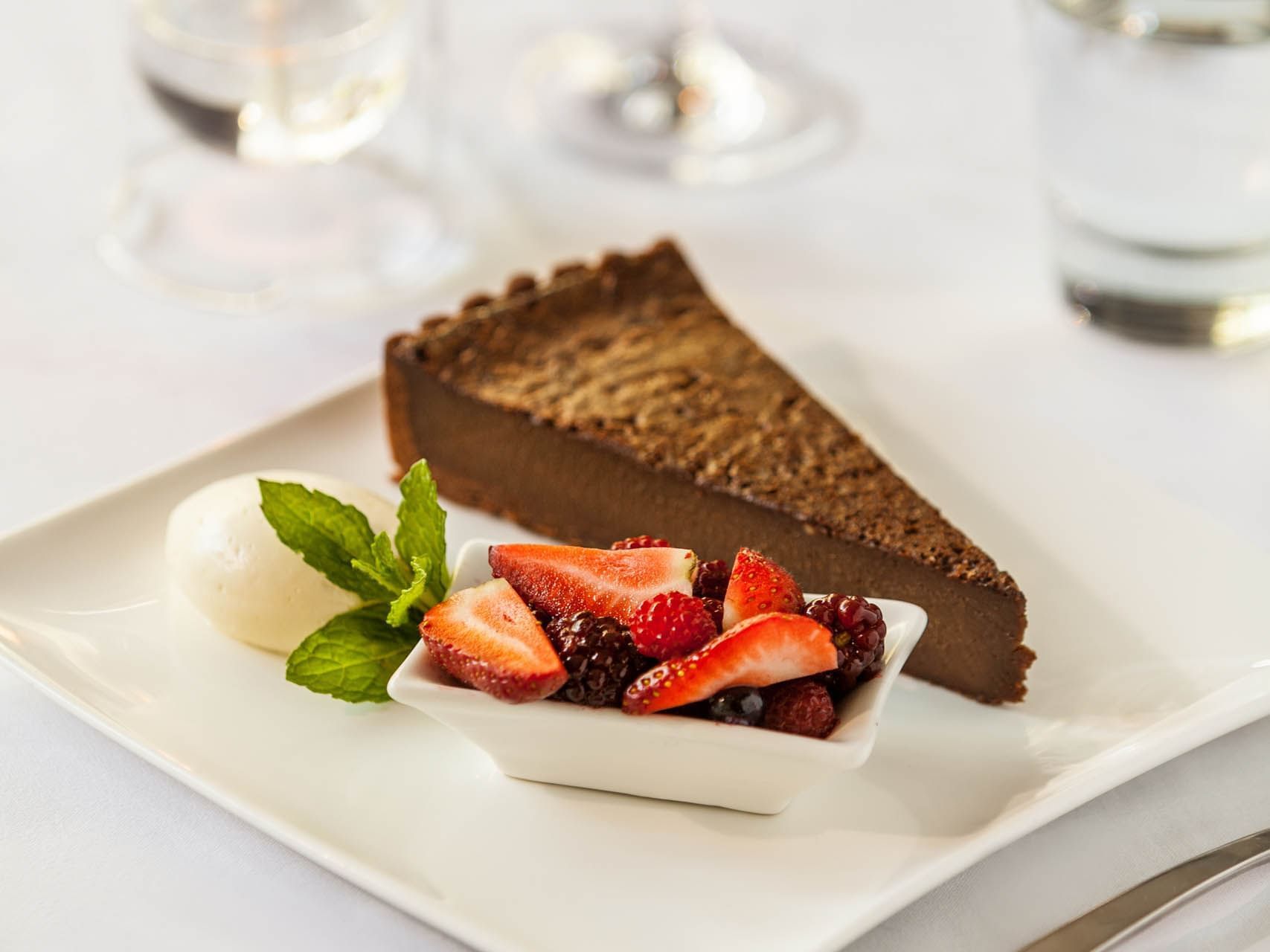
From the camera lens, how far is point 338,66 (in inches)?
124

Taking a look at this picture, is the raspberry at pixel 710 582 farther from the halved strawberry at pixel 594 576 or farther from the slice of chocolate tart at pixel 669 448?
the slice of chocolate tart at pixel 669 448

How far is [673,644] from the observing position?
1.76 metres

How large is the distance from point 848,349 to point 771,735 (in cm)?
131

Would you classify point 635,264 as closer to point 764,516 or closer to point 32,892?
point 764,516

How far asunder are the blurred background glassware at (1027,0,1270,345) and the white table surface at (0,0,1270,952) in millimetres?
143

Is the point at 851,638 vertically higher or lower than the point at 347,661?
higher

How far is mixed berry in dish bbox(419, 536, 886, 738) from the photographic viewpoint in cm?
175

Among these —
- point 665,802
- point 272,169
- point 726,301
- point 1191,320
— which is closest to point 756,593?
point 665,802

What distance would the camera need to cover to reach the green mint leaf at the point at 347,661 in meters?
2.01

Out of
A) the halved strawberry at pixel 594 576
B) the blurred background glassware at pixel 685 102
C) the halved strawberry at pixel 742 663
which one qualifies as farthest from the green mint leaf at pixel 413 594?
the blurred background glassware at pixel 685 102

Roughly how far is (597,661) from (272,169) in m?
2.28

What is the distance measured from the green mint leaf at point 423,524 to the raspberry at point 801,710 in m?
0.55

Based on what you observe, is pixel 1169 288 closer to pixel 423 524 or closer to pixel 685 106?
pixel 685 106

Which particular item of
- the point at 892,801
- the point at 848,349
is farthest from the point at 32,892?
the point at 848,349
